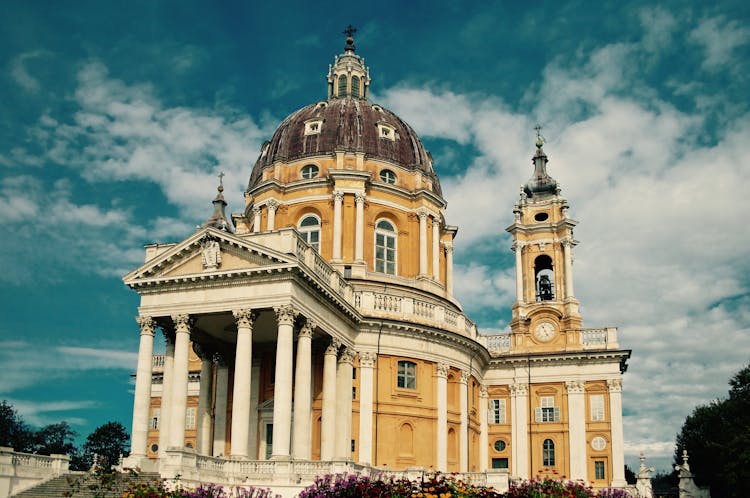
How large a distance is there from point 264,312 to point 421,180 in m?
18.1

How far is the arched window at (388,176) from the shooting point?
1822 inches

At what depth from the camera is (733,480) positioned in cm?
4766

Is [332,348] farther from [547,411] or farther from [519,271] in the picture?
[519,271]

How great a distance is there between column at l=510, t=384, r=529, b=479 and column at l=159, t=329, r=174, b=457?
76.6 feet

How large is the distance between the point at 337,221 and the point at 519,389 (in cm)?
1588

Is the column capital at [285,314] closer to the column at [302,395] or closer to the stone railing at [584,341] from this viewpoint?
the column at [302,395]

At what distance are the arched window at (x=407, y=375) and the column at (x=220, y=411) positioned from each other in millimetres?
8387

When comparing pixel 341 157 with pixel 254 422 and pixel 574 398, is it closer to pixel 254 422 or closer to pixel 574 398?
pixel 254 422

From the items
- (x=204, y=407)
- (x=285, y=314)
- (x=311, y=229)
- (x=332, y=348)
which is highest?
(x=311, y=229)

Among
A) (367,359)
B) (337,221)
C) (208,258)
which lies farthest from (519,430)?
(208,258)

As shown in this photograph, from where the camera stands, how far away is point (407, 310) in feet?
132

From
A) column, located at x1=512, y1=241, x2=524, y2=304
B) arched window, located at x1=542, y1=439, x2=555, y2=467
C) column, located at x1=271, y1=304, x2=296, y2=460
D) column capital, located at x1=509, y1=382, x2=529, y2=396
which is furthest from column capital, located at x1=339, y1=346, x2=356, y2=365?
column, located at x1=512, y1=241, x2=524, y2=304

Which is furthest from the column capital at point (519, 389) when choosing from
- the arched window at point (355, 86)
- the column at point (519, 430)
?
the arched window at point (355, 86)

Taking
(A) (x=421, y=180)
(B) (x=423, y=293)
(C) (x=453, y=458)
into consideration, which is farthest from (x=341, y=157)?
(C) (x=453, y=458)
